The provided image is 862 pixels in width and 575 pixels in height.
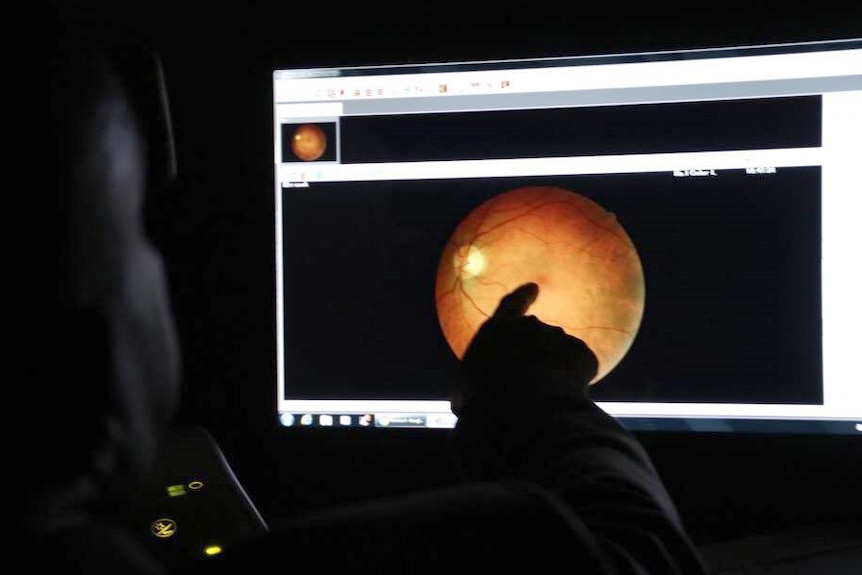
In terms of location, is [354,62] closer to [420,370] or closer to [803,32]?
[420,370]

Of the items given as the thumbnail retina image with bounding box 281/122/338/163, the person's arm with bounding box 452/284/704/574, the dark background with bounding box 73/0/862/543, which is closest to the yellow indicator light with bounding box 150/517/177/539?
the dark background with bounding box 73/0/862/543

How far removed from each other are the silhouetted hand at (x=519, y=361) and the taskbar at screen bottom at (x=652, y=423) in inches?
3.1

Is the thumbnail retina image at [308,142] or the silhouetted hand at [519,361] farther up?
the thumbnail retina image at [308,142]

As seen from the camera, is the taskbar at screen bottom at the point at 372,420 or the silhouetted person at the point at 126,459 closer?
the silhouetted person at the point at 126,459

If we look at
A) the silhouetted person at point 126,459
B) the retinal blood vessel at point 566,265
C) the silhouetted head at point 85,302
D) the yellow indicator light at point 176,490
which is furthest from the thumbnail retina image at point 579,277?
the silhouetted head at point 85,302

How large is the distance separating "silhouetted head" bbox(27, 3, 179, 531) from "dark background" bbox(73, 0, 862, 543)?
0.36m

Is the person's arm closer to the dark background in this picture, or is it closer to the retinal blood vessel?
the retinal blood vessel

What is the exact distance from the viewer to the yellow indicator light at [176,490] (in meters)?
0.71

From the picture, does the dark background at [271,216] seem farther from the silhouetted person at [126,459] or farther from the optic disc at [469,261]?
the silhouetted person at [126,459]

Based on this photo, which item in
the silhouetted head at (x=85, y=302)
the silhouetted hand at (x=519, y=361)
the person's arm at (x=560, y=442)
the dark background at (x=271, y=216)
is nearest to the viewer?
the silhouetted head at (x=85, y=302)

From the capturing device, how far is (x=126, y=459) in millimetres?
284

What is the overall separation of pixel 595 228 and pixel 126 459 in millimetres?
554

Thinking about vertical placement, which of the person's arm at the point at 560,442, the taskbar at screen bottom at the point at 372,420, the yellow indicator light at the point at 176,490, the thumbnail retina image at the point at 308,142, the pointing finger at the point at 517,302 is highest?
the thumbnail retina image at the point at 308,142

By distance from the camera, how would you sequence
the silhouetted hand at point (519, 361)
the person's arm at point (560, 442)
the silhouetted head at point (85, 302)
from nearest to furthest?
the silhouetted head at point (85, 302)
the person's arm at point (560, 442)
the silhouetted hand at point (519, 361)
